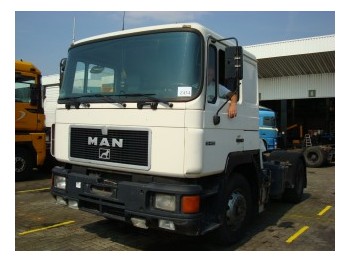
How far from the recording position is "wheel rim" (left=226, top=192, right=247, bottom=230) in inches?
170

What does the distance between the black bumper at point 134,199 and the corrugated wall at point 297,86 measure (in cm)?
1863

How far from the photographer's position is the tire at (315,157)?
14160 mm

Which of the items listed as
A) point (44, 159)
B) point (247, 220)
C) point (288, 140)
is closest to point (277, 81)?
point (288, 140)

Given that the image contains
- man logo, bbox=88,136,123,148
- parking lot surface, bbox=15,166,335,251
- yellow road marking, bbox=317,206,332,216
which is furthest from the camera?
yellow road marking, bbox=317,206,332,216

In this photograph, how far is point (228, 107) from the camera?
425 cm

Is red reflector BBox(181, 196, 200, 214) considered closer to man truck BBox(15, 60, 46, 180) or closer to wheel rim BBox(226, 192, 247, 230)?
wheel rim BBox(226, 192, 247, 230)

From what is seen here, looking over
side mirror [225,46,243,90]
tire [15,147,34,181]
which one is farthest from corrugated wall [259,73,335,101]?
side mirror [225,46,243,90]

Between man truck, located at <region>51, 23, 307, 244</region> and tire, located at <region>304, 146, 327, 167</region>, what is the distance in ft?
34.1

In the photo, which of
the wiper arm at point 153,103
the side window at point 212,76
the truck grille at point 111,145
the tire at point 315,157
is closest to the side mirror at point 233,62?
the side window at point 212,76

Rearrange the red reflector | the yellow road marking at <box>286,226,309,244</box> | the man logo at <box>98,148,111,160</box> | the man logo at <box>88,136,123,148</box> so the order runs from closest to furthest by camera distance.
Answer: the red reflector → the man logo at <box>88,136,123,148</box> → the man logo at <box>98,148,111,160</box> → the yellow road marking at <box>286,226,309,244</box>

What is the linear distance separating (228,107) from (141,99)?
1065 mm

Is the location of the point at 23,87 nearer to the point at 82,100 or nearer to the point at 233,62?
the point at 82,100

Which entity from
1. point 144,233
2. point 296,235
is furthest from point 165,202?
point 296,235

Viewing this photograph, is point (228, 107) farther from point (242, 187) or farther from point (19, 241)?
point (19, 241)
